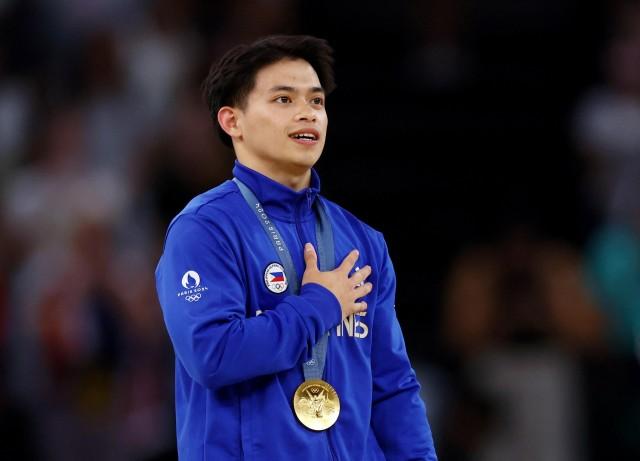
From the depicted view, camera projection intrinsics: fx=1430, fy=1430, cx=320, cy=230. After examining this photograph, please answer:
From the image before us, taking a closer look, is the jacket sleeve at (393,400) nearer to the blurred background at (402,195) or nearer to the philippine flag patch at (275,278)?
the philippine flag patch at (275,278)

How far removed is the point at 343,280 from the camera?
4.25 metres

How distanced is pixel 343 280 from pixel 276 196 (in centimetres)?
33

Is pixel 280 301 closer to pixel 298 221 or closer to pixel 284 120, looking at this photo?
pixel 298 221

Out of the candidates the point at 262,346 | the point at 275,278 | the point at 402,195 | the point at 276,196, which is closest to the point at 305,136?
the point at 276,196

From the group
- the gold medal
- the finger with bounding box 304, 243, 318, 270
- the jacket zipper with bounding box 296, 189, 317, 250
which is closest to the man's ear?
the jacket zipper with bounding box 296, 189, 317, 250

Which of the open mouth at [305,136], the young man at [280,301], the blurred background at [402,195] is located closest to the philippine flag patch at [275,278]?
the young man at [280,301]

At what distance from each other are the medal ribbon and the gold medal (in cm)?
3

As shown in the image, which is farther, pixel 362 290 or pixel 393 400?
pixel 393 400

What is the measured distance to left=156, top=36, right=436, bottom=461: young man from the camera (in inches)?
159

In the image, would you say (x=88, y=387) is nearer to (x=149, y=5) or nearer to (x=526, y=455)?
(x=526, y=455)

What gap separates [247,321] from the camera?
13.2 ft

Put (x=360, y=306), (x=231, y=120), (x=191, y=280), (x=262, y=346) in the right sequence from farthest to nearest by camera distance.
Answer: (x=231, y=120) → (x=360, y=306) → (x=191, y=280) → (x=262, y=346)

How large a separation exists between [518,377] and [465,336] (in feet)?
1.54

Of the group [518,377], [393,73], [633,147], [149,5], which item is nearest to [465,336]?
[518,377]
